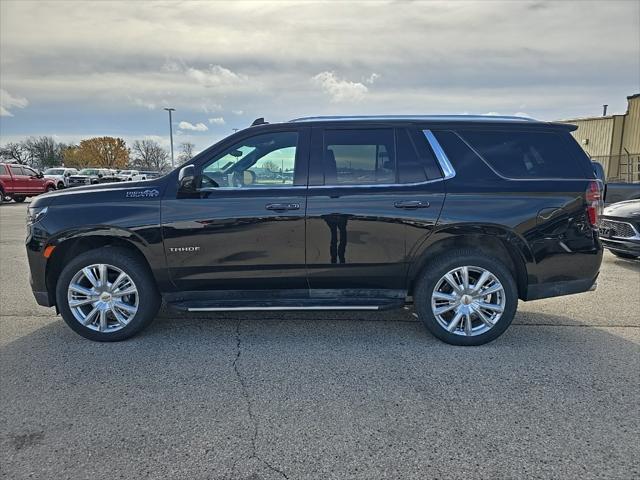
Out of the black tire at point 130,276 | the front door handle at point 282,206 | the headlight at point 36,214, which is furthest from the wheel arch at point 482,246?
the headlight at point 36,214

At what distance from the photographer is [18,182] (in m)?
20.4

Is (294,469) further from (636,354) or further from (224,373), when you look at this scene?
(636,354)

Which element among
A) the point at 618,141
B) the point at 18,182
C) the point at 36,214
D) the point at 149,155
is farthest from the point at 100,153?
the point at 36,214

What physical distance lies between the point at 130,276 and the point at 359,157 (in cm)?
235

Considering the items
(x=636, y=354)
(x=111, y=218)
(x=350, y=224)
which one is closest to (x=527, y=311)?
(x=636, y=354)

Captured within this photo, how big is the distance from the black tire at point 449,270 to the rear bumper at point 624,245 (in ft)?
12.7

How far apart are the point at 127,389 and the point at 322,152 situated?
249 centimetres

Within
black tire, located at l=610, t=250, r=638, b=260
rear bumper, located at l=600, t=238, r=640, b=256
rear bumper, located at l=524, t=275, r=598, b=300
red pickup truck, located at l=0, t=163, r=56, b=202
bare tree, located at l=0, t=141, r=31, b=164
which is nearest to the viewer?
rear bumper, located at l=524, t=275, r=598, b=300

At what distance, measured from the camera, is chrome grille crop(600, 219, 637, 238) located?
20.9ft

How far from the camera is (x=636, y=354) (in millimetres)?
3549

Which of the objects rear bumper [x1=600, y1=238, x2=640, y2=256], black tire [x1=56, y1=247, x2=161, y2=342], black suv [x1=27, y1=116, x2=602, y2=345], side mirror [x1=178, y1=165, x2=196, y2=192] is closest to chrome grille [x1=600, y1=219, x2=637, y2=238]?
rear bumper [x1=600, y1=238, x2=640, y2=256]

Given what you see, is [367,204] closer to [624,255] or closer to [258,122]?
[258,122]

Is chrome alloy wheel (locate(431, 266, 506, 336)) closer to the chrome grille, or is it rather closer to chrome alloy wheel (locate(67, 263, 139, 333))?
chrome alloy wheel (locate(67, 263, 139, 333))

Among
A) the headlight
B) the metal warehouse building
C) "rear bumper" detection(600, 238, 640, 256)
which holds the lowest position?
"rear bumper" detection(600, 238, 640, 256)
